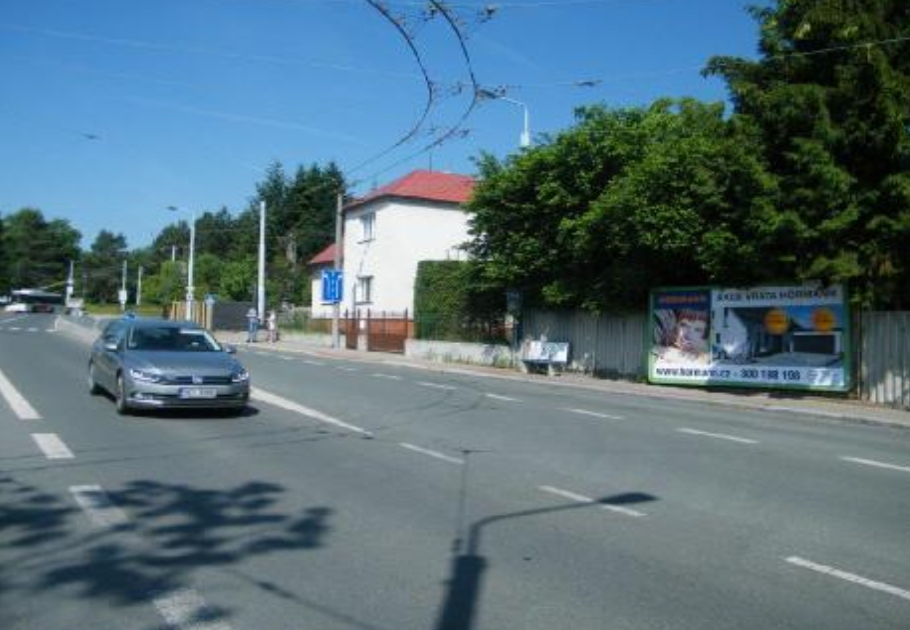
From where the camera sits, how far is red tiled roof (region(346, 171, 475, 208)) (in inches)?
1852

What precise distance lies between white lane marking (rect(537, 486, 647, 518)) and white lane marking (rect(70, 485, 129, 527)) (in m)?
3.61

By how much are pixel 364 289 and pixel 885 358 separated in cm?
3226

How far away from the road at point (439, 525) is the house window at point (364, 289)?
34392 millimetres

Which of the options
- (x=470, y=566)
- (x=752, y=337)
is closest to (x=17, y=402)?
(x=470, y=566)

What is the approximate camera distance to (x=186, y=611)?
5.18 metres

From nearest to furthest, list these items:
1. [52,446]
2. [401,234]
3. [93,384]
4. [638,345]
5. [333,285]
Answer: [52,446]
[93,384]
[638,345]
[333,285]
[401,234]

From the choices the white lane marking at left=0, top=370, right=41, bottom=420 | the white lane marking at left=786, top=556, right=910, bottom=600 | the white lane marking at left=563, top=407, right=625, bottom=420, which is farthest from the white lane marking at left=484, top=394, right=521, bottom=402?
the white lane marking at left=786, top=556, right=910, bottom=600

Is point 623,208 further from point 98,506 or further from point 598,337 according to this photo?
point 98,506

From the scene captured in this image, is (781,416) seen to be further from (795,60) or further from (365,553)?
(365,553)

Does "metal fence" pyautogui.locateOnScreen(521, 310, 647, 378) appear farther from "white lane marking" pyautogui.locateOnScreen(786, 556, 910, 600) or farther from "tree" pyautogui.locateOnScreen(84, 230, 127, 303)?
"tree" pyautogui.locateOnScreen(84, 230, 127, 303)

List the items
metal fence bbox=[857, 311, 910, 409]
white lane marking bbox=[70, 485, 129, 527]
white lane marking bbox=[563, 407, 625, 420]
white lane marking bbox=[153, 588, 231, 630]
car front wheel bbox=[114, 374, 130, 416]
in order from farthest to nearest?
metal fence bbox=[857, 311, 910, 409]
white lane marking bbox=[563, 407, 625, 420]
car front wheel bbox=[114, 374, 130, 416]
white lane marking bbox=[70, 485, 129, 527]
white lane marking bbox=[153, 588, 231, 630]

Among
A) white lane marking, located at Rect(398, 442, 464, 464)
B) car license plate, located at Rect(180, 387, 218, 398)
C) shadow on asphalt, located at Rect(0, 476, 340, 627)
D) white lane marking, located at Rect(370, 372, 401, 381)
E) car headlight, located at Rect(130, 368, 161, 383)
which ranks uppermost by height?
car headlight, located at Rect(130, 368, 161, 383)

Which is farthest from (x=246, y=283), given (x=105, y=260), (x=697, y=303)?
(x=105, y=260)

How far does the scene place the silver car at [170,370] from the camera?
13.4 metres
